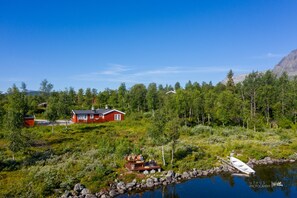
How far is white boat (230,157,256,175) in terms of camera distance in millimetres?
28672

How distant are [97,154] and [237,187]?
1653 centimetres

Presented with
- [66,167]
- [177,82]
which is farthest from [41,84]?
[66,167]

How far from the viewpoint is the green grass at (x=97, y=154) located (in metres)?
24.3

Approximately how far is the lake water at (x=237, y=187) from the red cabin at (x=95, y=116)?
129ft

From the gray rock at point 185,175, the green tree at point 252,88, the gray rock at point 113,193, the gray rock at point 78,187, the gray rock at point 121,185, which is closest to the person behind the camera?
the gray rock at point 113,193

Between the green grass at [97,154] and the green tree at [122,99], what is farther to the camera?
the green tree at [122,99]

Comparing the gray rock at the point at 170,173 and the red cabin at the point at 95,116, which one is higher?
the red cabin at the point at 95,116

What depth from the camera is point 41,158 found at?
1237 inches

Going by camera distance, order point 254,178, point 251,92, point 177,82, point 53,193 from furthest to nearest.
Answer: point 177,82 → point 251,92 → point 254,178 → point 53,193

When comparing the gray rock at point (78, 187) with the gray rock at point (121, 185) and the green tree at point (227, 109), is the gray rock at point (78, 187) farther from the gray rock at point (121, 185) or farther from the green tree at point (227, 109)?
the green tree at point (227, 109)

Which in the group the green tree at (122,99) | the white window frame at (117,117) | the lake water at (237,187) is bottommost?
the lake water at (237,187)

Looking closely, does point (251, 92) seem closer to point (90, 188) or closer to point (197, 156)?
point (197, 156)

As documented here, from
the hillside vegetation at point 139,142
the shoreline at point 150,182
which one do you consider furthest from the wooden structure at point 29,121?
the shoreline at point 150,182

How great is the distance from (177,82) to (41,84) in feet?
193
